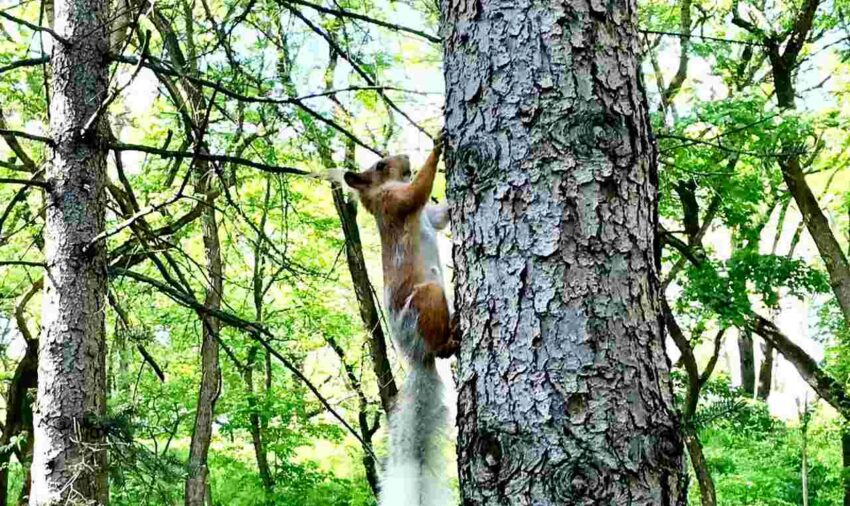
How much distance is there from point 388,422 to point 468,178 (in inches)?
38.9

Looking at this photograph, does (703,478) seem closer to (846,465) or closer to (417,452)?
(846,465)

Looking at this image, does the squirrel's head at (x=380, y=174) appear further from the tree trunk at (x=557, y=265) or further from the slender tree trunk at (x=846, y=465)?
the slender tree trunk at (x=846, y=465)

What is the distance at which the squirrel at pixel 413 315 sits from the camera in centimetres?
207

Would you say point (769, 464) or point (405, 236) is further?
point (769, 464)

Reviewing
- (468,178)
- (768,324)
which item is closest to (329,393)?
(768,324)

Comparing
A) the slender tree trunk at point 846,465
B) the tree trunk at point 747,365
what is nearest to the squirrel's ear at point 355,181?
the slender tree trunk at point 846,465

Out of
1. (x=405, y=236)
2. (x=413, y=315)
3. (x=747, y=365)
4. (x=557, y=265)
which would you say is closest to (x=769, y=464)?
(x=747, y=365)

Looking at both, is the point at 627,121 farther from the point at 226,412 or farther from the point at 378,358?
the point at 226,412

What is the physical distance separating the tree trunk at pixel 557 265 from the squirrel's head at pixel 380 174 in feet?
6.58

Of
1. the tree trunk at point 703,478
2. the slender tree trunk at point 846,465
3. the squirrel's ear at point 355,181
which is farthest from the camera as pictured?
the slender tree trunk at point 846,465

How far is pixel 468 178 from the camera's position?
4.75ft

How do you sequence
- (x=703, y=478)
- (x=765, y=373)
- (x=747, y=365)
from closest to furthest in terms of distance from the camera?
(x=703, y=478)
(x=765, y=373)
(x=747, y=365)

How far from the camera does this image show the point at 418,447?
7.06ft

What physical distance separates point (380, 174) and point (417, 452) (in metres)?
1.60
